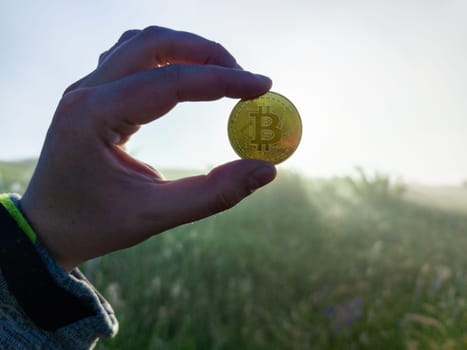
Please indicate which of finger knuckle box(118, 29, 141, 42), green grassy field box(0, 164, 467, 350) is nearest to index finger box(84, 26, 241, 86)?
finger knuckle box(118, 29, 141, 42)

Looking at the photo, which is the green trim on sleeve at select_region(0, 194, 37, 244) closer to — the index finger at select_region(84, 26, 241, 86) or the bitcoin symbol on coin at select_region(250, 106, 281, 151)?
the index finger at select_region(84, 26, 241, 86)

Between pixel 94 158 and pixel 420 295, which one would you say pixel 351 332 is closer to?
pixel 420 295

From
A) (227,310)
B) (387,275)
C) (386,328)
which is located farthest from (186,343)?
(387,275)

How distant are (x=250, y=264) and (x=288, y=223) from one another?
2.23m

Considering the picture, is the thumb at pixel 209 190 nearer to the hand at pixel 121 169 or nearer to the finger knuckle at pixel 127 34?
the hand at pixel 121 169

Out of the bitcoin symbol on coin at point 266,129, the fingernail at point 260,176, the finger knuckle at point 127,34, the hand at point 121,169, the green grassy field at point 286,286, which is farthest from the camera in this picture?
the green grassy field at point 286,286

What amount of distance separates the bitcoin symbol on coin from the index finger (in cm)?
27

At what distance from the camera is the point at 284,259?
5301 millimetres

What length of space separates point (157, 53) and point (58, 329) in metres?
0.89

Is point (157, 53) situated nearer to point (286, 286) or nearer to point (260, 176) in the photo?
point (260, 176)

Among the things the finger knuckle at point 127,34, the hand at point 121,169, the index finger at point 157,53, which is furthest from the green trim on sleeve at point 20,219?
the finger knuckle at point 127,34

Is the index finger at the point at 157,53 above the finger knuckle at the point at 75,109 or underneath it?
above

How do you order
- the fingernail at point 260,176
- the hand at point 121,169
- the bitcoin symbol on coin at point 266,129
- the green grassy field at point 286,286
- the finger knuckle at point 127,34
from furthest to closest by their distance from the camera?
1. the green grassy field at point 286,286
2. the bitcoin symbol on coin at point 266,129
3. the finger knuckle at point 127,34
4. the fingernail at point 260,176
5. the hand at point 121,169

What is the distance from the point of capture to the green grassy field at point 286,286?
11.4 feet
